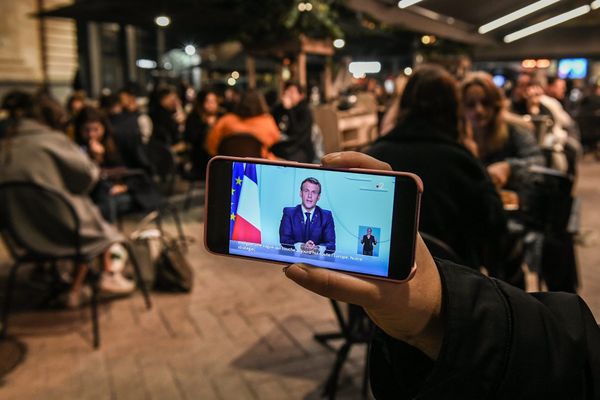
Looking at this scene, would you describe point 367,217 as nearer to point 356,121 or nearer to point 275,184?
point 275,184

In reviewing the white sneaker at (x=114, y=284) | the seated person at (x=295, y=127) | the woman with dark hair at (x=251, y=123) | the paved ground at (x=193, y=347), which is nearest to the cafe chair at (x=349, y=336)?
the paved ground at (x=193, y=347)

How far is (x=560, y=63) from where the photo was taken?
18.2 meters

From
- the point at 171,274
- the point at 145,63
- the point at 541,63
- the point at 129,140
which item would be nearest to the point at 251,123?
the point at 129,140

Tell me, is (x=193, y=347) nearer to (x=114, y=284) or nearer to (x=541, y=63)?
(x=114, y=284)

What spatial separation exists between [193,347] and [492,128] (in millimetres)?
2421

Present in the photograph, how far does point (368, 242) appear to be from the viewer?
0.84m

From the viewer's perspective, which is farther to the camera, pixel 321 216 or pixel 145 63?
pixel 145 63

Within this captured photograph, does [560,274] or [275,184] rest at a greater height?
[275,184]

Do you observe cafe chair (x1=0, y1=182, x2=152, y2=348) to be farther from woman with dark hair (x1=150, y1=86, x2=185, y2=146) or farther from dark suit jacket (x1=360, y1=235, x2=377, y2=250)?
woman with dark hair (x1=150, y1=86, x2=185, y2=146)

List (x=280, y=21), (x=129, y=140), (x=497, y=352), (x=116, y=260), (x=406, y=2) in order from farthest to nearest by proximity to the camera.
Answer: (x=280, y=21) → (x=129, y=140) → (x=116, y=260) → (x=406, y=2) → (x=497, y=352)

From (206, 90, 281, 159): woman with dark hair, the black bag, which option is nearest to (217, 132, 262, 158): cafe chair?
(206, 90, 281, 159): woman with dark hair

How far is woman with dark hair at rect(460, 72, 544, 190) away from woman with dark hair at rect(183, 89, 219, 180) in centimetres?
330

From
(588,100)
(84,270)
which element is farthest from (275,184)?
(588,100)

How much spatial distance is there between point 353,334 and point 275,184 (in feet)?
6.56
